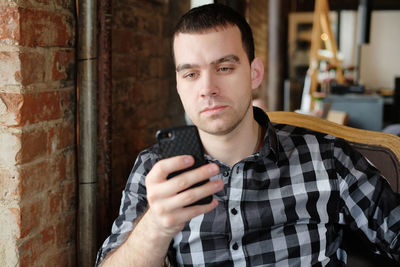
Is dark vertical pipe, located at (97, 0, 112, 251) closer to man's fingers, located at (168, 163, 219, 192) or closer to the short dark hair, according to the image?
the short dark hair

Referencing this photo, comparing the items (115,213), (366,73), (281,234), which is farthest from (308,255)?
(366,73)

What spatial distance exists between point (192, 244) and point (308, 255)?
32 centimetres

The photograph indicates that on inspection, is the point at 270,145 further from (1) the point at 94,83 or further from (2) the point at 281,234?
(1) the point at 94,83

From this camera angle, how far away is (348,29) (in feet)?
41.2

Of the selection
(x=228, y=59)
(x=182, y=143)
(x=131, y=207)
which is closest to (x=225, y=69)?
(x=228, y=59)

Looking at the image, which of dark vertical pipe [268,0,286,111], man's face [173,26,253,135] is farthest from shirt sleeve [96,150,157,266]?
dark vertical pipe [268,0,286,111]

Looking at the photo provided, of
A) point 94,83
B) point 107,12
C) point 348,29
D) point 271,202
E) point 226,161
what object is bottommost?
point 271,202

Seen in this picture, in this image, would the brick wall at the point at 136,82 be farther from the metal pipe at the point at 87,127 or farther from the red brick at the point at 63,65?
the red brick at the point at 63,65

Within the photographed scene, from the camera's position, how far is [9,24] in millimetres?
944

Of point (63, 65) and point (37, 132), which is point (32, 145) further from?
point (63, 65)

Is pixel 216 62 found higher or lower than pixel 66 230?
higher

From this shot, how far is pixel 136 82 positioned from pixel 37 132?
595 mm

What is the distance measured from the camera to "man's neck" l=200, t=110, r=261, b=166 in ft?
3.90

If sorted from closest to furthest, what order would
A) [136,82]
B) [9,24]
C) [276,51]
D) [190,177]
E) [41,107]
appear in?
[190,177], [9,24], [41,107], [136,82], [276,51]
